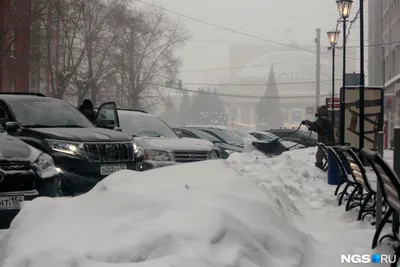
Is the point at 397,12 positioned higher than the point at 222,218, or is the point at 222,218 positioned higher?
the point at 397,12

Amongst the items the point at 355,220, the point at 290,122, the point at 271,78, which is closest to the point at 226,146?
the point at 355,220

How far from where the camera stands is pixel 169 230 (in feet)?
12.5

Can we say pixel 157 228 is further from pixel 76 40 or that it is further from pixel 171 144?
pixel 76 40

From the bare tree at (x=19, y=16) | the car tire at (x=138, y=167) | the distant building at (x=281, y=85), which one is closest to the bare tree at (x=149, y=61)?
the bare tree at (x=19, y=16)

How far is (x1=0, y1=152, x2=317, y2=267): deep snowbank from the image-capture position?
143 inches

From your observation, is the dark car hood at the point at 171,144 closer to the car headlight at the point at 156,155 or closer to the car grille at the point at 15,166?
the car headlight at the point at 156,155

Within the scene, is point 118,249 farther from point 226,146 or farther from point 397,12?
point 397,12

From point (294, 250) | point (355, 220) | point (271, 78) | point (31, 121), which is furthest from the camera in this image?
point (271, 78)

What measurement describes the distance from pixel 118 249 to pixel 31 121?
17.9 ft

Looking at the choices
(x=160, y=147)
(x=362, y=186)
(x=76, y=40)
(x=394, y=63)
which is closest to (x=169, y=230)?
(x=362, y=186)

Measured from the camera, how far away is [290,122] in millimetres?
138375

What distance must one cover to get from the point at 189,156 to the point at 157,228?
6.24 metres

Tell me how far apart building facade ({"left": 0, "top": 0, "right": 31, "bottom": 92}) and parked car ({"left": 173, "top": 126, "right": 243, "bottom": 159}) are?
7.66m

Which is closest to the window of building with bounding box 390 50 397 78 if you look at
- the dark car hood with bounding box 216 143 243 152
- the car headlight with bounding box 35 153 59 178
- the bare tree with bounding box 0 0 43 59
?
the bare tree with bounding box 0 0 43 59
